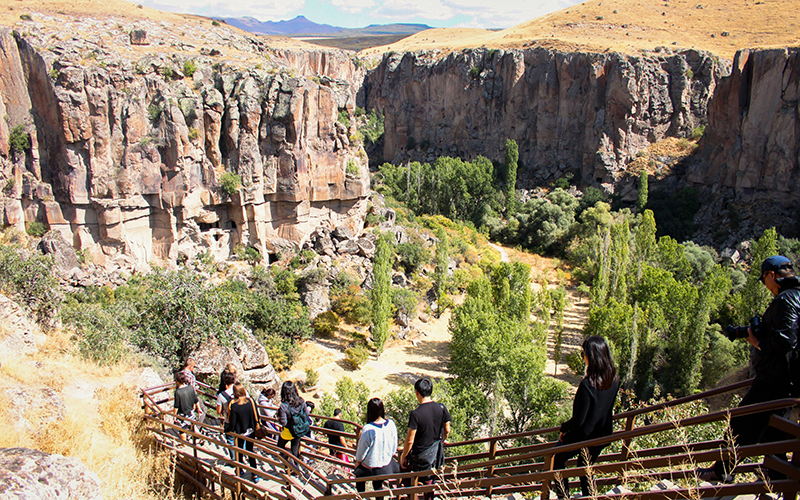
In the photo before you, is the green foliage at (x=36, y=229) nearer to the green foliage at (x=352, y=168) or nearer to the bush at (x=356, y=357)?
the bush at (x=356, y=357)

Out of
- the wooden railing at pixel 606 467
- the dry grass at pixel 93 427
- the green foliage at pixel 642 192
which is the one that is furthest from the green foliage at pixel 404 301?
the green foliage at pixel 642 192

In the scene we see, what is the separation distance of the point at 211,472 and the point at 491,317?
1324cm

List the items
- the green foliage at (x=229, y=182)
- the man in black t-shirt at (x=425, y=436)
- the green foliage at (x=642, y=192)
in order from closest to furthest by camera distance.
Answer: the man in black t-shirt at (x=425, y=436), the green foliage at (x=229, y=182), the green foliage at (x=642, y=192)

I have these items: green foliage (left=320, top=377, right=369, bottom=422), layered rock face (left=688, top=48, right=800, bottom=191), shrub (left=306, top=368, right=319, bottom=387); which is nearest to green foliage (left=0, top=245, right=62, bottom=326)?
green foliage (left=320, top=377, right=369, bottom=422)

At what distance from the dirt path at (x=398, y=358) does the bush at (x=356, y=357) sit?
0.73ft

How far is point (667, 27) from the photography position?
60531 millimetres

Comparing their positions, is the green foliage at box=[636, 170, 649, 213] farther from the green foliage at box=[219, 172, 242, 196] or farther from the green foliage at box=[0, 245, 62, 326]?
the green foliage at box=[0, 245, 62, 326]

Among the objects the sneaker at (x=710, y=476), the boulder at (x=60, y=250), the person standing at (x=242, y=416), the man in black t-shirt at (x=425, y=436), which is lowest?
the boulder at (x=60, y=250)

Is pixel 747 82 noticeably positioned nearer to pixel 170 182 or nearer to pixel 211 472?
pixel 170 182

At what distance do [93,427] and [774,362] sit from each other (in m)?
8.72

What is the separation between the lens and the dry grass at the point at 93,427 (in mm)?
6625

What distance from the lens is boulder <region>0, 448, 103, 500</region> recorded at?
452cm

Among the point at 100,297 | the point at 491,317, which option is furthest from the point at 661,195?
the point at 100,297

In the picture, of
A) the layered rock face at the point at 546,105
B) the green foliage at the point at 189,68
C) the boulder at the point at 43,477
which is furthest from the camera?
the layered rock face at the point at 546,105
